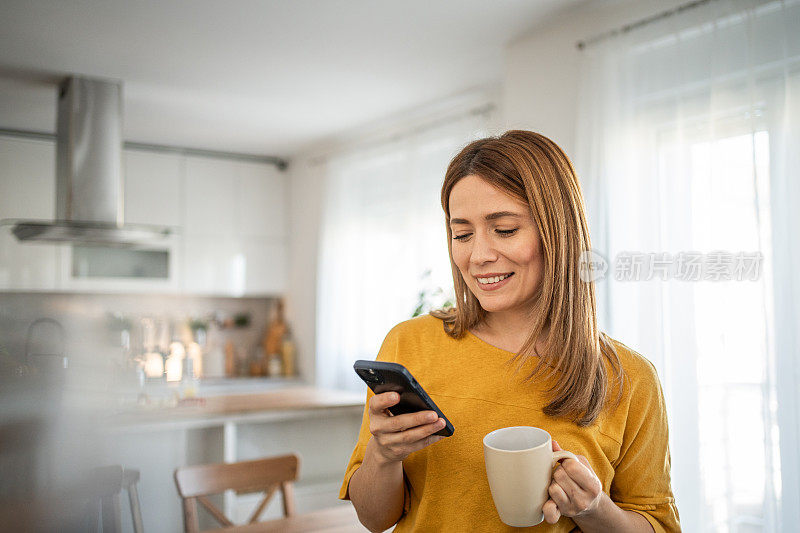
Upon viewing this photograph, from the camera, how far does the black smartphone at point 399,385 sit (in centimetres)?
76

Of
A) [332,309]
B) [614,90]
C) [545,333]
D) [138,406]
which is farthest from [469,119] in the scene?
[138,406]

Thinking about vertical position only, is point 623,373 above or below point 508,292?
below

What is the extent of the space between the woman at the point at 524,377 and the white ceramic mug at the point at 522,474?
8cm

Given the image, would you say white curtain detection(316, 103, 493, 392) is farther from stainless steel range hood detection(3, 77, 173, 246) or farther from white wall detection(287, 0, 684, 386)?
stainless steel range hood detection(3, 77, 173, 246)

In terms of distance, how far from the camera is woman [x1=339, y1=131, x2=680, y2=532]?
36.7 inches

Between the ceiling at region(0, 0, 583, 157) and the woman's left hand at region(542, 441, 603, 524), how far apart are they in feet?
6.27

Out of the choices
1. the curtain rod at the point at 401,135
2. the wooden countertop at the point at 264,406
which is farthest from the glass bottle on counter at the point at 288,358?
the curtain rod at the point at 401,135

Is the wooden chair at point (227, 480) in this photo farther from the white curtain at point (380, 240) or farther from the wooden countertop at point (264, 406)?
the white curtain at point (380, 240)

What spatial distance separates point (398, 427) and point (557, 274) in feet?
1.12

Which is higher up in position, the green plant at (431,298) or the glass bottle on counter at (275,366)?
the green plant at (431,298)

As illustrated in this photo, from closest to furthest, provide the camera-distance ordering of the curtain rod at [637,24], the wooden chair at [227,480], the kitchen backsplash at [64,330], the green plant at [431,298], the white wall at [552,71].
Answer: the kitchen backsplash at [64,330]
the wooden chair at [227,480]
the curtain rod at [637,24]
the white wall at [552,71]
the green plant at [431,298]

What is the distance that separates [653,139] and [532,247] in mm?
1557

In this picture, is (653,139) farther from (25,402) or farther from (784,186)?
(25,402)

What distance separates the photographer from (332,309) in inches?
174
